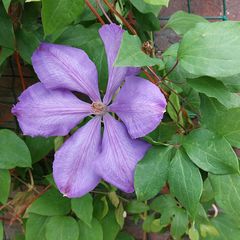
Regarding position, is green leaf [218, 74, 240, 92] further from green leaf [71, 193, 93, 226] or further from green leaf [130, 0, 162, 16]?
green leaf [71, 193, 93, 226]

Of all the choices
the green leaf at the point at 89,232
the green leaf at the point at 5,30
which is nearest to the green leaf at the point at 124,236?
the green leaf at the point at 89,232

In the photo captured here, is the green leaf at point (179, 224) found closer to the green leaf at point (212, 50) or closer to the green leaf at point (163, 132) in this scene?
the green leaf at point (163, 132)

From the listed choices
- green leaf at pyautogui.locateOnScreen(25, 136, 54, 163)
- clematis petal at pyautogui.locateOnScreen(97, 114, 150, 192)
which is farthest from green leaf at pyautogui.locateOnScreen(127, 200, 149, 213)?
clematis petal at pyautogui.locateOnScreen(97, 114, 150, 192)

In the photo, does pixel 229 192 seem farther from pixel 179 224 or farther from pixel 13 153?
pixel 13 153

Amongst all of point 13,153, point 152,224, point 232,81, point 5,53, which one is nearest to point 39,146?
point 13,153

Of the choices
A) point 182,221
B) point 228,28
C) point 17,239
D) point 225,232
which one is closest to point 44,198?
point 17,239
